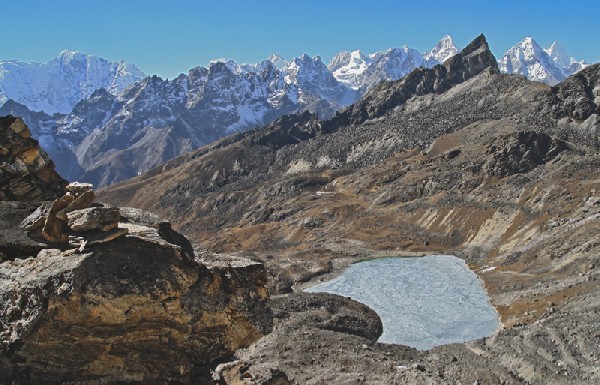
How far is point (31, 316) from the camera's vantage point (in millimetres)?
19844

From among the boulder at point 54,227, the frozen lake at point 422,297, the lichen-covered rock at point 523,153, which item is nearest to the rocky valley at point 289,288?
the boulder at point 54,227

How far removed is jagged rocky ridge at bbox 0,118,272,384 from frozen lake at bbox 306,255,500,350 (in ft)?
173

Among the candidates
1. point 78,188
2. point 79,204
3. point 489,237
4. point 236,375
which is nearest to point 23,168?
point 78,188

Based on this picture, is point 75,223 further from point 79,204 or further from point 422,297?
point 422,297

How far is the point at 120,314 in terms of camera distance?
65.8 feet

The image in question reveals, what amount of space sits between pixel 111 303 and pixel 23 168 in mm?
13099

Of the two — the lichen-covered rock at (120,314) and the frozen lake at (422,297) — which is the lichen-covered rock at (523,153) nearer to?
the frozen lake at (422,297)

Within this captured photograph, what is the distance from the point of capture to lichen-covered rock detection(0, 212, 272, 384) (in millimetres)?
19797

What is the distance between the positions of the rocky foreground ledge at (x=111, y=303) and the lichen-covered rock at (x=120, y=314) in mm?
35

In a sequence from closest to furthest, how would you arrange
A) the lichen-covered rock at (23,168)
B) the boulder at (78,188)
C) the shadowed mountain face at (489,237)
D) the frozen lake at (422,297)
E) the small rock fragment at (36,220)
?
the small rock fragment at (36,220), the boulder at (78,188), the lichen-covered rock at (23,168), the shadowed mountain face at (489,237), the frozen lake at (422,297)

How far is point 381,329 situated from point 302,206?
11802 cm

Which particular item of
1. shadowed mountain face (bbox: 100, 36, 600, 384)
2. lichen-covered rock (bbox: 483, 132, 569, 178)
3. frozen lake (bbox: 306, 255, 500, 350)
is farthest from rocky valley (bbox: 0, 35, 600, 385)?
frozen lake (bbox: 306, 255, 500, 350)

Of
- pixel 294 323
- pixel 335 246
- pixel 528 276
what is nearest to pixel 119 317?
pixel 294 323

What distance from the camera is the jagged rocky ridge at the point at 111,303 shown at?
65.1ft
